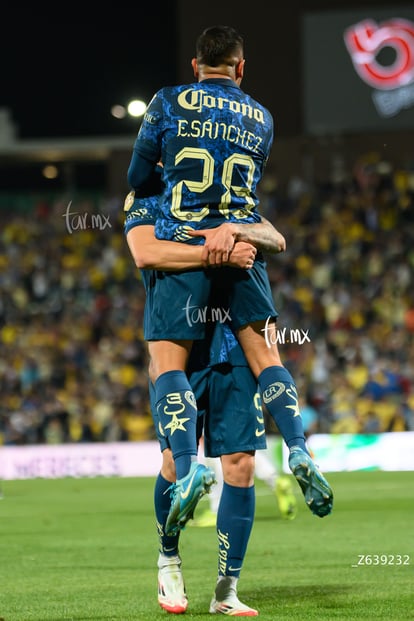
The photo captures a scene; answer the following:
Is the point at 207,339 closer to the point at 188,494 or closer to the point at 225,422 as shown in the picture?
the point at 225,422

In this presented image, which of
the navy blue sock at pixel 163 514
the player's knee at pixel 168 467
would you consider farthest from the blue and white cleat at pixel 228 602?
the player's knee at pixel 168 467

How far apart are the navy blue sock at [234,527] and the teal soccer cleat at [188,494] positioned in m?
0.80

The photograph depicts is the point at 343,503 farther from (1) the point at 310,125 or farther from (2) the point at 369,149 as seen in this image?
(1) the point at 310,125

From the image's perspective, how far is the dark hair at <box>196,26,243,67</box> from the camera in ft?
16.7

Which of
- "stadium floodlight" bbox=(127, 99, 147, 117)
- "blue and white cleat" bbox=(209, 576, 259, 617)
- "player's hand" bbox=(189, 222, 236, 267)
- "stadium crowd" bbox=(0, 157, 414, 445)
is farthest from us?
"stadium crowd" bbox=(0, 157, 414, 445)

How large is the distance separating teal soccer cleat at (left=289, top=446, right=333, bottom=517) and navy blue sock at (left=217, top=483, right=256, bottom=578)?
714 millimetres

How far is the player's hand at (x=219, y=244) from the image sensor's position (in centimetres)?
491

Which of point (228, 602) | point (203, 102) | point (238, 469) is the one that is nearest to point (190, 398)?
point (238, 469)

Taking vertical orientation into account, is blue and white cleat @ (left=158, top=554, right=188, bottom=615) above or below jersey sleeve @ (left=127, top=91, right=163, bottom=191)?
below

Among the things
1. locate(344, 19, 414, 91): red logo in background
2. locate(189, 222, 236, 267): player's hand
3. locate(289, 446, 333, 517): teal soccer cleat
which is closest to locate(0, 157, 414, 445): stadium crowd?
locate(344, 19, 414, 91): red logo in background

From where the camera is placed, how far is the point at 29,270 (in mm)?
23188

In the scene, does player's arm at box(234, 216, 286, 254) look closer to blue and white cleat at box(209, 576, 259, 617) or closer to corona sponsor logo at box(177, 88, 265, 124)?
corona sponsor logo at box(177, 88, 265, 124)

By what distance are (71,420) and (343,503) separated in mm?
8674

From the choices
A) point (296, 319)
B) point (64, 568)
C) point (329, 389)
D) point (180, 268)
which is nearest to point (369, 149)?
point (296, 319)
